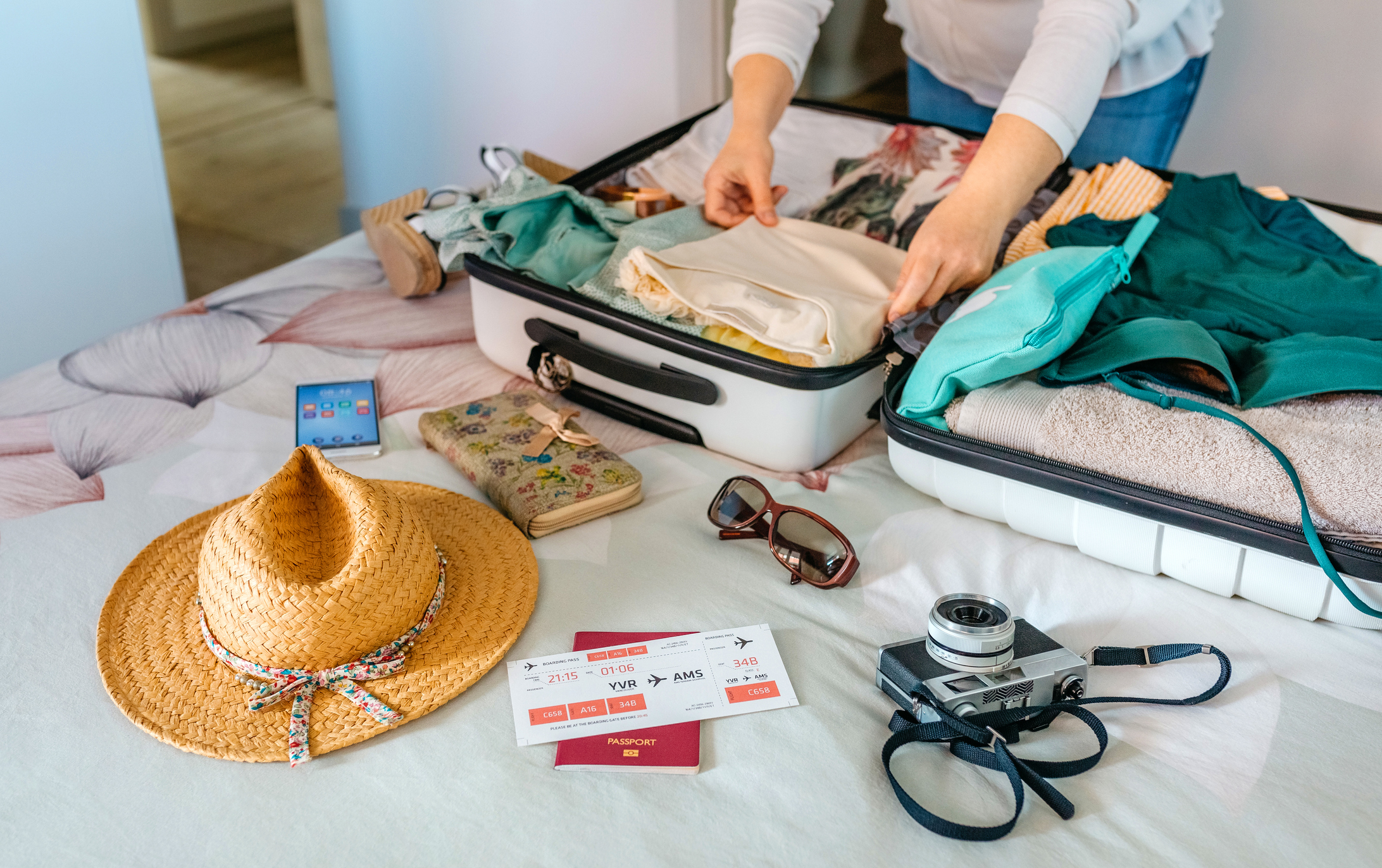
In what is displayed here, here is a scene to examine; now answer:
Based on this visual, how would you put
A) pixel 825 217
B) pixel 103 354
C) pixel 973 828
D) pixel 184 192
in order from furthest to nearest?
pixel 184 192
pixel 825 217
pixel 103 354
pixel 973 828

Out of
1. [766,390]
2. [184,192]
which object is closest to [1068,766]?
[766,390]

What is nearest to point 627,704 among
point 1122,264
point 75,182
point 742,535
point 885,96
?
point 742,535

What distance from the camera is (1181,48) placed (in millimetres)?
1339

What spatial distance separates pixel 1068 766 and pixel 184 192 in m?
3.00

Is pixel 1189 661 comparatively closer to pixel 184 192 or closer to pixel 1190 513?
pixel 1190 513

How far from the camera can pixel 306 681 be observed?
2.35ft

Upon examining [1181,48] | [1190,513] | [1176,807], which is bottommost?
[1176,807]

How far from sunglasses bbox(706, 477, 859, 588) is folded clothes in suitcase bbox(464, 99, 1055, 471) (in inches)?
4.0

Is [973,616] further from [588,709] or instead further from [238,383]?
[238,383]

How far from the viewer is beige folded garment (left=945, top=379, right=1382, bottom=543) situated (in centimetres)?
78

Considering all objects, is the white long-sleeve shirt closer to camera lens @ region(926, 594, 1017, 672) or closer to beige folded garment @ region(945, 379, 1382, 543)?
beige folded garment @ region(945, 379, 1382, 543)

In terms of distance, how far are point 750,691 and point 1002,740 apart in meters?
0.18

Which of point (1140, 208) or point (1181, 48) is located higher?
point (1181, 48)

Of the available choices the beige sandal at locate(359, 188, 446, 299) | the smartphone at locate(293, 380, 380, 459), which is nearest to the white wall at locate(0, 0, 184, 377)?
the beige sandal at locate(359, 188, 446, 299)
